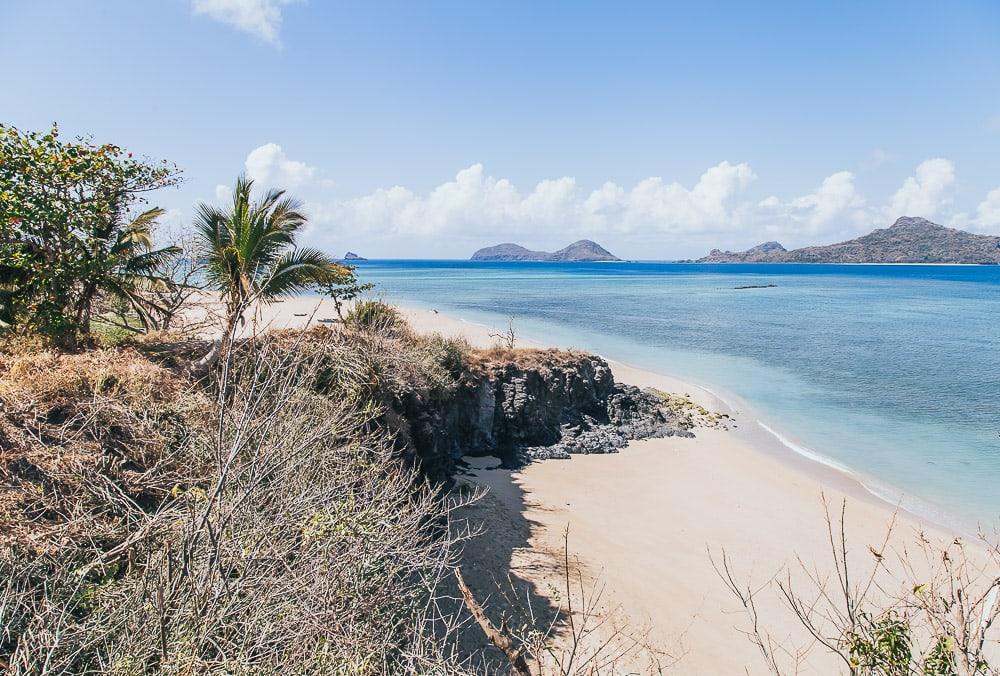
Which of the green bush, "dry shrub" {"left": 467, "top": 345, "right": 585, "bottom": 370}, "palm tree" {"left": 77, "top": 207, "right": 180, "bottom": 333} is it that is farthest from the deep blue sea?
"palm tree" {"left": 77, "top": 207, "right": 180, "bottom": 333}

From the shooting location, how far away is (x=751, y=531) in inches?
531

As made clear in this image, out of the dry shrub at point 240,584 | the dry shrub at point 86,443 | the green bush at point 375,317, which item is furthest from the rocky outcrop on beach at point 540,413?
the dry shrub at point 240,584

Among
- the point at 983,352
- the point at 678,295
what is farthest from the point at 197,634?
the point at 678,295

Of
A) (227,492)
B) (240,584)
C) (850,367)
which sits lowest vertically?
(850,367)

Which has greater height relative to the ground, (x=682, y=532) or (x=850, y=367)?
(x=850, y=367)

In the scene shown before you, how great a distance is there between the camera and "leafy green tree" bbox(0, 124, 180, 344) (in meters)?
9.16

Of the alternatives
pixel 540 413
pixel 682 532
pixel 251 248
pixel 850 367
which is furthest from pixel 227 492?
pixel 850 367

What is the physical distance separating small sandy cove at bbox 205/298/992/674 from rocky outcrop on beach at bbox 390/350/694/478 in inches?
32.8

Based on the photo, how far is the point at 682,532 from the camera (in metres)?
13.3

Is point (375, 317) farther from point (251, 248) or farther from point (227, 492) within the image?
point (227, 492)

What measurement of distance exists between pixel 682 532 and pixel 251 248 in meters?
11.2

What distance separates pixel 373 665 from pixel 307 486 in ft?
6.99

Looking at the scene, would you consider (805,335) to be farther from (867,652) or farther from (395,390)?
(867,652)

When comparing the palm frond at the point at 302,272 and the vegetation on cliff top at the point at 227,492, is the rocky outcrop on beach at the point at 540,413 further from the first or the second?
the palm frond at the point at 302,272
